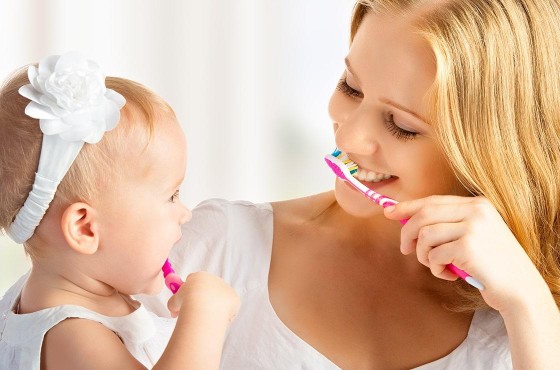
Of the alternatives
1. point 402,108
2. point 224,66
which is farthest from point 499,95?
point 224,66

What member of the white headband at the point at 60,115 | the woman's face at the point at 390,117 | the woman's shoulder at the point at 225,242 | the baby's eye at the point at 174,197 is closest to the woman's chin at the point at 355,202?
the woman's face at the point at 390,117

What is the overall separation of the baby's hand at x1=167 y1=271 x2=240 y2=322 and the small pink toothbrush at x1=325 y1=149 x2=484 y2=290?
0.31 meters

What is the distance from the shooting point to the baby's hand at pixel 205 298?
151cm

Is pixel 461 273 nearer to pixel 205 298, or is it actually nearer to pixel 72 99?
pixel 205 298

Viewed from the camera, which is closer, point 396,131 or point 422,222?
point 422,222

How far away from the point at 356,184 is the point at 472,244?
9.5 inches

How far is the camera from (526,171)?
1.83 meters

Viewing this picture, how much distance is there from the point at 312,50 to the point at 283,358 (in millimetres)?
1554

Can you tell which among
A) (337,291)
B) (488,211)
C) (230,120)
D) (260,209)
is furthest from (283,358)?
(230,120)

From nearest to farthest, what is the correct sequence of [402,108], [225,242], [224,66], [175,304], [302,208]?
[175,304] < [402,108] < [225,242] < [302,208] < [224,66]

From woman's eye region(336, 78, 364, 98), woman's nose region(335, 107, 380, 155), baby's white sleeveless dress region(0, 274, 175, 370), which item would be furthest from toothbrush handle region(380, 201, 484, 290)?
baby's white sleeveless dress region(0, 274, 175, 370)

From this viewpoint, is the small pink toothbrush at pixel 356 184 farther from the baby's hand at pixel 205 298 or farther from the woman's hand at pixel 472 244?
the baby's hand at pixel 205 298

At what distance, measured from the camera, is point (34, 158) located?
1.49 m

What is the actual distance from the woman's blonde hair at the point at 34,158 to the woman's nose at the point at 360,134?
363 mm
